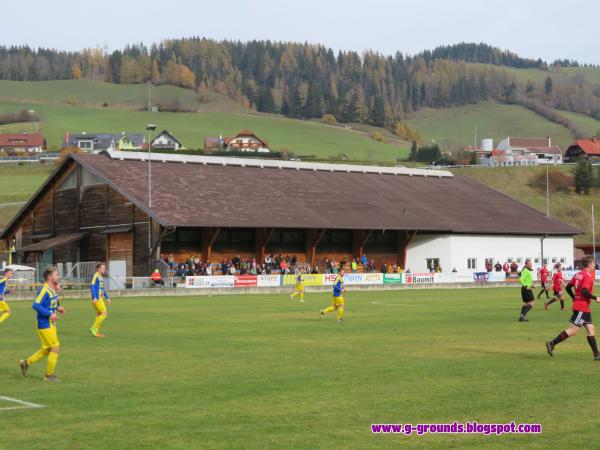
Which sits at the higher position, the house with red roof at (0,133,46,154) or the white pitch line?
the house with red roof at (0,133,46,154)

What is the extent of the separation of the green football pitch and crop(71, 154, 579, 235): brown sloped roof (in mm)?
34820

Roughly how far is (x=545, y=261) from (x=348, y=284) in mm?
28165

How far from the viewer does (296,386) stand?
48.3ft

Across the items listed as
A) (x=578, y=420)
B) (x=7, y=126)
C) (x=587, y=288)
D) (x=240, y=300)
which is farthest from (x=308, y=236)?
(x=7, y=126)

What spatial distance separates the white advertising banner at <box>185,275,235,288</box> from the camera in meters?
53.5

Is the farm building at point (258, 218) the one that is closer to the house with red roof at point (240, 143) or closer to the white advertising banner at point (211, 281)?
the white advertising banner at point (211, 281)

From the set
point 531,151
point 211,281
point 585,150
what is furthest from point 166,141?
point 211,281

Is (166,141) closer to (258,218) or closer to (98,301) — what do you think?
(258,218)

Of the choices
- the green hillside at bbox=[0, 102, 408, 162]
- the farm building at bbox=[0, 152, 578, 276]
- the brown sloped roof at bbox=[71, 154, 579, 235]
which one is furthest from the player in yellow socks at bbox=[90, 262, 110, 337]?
the green hillside at bbox=[0, 102, 408, 162]

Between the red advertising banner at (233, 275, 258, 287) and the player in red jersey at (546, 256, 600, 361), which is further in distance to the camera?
the red advertising banner at (233, 275, 258, 287)

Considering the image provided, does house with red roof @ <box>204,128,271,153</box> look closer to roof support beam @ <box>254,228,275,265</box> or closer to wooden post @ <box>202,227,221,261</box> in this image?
roof support beam @ <box>254,228,275,265</box>

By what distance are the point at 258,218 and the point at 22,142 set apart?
110670 mm

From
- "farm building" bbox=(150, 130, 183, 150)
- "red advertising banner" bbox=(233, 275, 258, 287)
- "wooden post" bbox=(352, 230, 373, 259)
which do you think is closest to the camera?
"red advertising banner" bbox=(233, 275, 258, 287)

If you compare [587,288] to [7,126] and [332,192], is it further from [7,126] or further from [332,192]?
[7,126]
